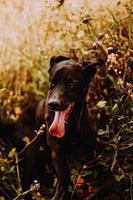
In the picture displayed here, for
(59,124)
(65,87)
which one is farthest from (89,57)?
(59,124)

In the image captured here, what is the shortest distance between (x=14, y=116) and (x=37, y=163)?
0.99 meters

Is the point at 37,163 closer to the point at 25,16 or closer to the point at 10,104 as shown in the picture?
the point at 10,104

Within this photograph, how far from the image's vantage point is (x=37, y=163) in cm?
476

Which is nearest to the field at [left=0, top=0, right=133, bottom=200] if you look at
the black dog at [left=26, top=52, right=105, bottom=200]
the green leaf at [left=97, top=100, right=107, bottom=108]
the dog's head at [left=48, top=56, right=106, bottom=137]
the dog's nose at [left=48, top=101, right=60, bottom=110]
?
the green leaf at [left=97, top=100, right=107, bottom=108]

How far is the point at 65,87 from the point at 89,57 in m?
0.79

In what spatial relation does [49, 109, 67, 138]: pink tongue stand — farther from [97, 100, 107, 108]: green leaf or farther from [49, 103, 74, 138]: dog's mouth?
[97, 100, 107, 108]: green leaf

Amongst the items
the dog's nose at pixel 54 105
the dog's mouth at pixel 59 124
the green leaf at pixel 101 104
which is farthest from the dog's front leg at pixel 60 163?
the green leaf at pixel 101 104

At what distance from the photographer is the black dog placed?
419cm

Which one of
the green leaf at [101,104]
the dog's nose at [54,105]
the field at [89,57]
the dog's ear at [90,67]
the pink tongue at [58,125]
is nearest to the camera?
the dog's nose at [54,105]

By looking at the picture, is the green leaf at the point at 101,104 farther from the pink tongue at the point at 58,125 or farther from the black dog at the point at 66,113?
the pink tongue at the point at 58,125

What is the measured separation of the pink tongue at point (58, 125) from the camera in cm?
418

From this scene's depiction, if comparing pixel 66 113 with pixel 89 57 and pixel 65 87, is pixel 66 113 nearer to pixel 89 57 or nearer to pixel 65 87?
pixel 65 87

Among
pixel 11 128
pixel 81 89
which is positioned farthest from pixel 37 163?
pixel 81 89

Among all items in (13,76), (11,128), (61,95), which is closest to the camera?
(61,95)
